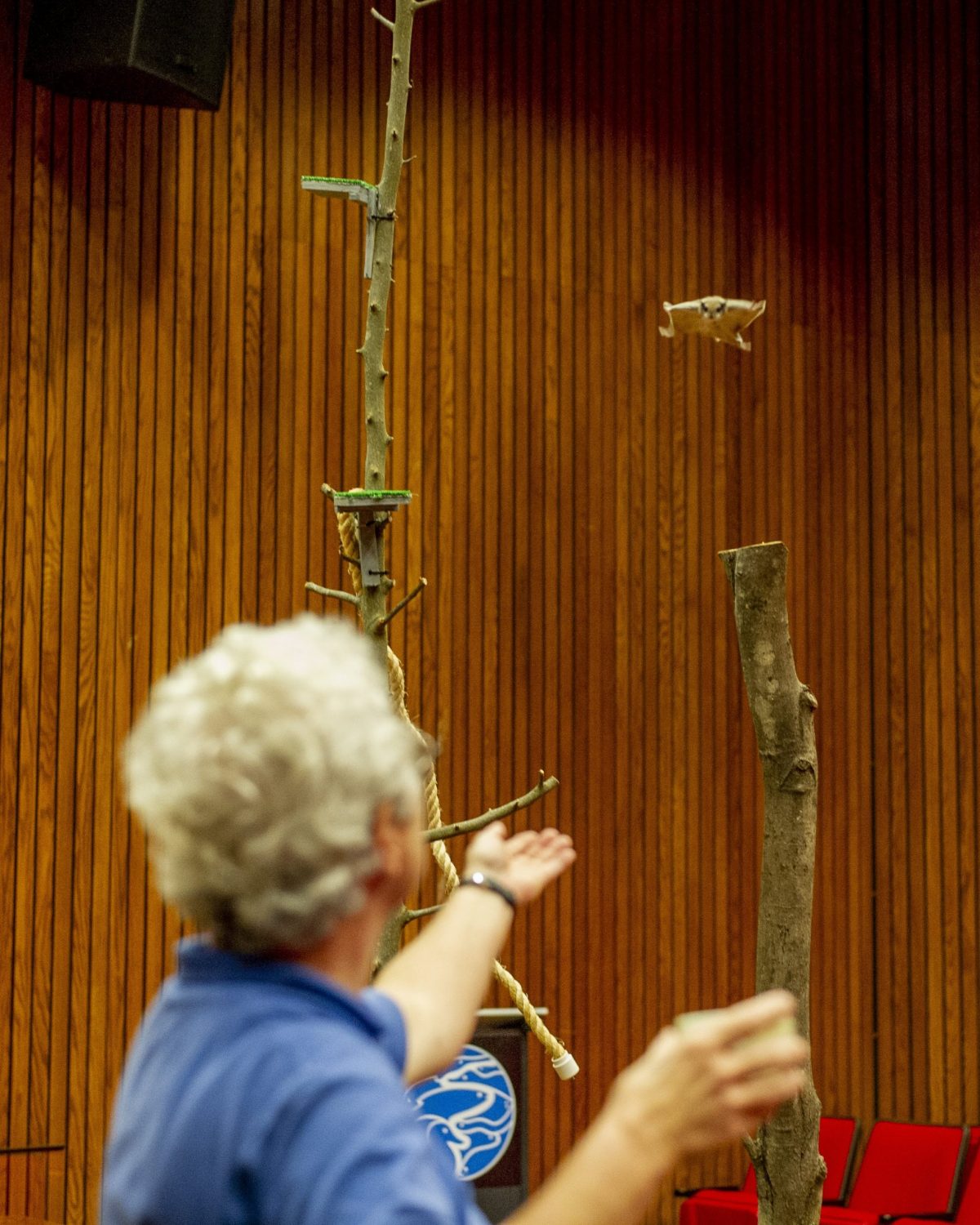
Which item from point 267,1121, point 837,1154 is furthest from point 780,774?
Result: point 837,1154

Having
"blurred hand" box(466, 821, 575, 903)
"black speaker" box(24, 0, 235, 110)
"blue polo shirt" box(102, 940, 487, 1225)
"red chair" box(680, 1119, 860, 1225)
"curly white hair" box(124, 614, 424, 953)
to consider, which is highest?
"black speaker" box(24, 0, 235, 110)

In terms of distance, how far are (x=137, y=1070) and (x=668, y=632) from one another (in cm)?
658

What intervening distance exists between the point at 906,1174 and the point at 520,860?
571 cm

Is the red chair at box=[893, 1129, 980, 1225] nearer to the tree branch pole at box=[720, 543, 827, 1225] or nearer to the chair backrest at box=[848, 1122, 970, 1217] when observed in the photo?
the chair backrest at box=[848, 1122, 970, 1217]

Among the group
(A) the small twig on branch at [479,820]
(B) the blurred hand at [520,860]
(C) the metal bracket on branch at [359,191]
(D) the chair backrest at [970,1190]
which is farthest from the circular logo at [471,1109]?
(B) the blurred hand at [520,860]

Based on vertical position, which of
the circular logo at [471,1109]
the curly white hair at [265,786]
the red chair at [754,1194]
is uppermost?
the curly white hair at [265,786]

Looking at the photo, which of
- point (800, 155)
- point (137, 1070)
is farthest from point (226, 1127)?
point (800, 155)

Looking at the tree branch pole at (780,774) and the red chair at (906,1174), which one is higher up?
the tree branch pole at (780,774)

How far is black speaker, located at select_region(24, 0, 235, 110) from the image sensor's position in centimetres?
595

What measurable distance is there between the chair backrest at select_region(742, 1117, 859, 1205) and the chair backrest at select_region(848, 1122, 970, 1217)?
0.33ft

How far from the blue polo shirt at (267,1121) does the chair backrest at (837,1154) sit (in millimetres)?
5992

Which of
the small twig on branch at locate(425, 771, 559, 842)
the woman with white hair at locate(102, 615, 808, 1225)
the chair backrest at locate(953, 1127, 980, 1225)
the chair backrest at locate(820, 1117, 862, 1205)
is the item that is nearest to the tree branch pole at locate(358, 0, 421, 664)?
the small twig on branch at locate(425, 771, 559, 842)

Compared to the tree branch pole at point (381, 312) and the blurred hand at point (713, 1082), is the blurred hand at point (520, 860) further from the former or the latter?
the tree branch pole at point (381, 312)

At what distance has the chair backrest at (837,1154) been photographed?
267 inches
